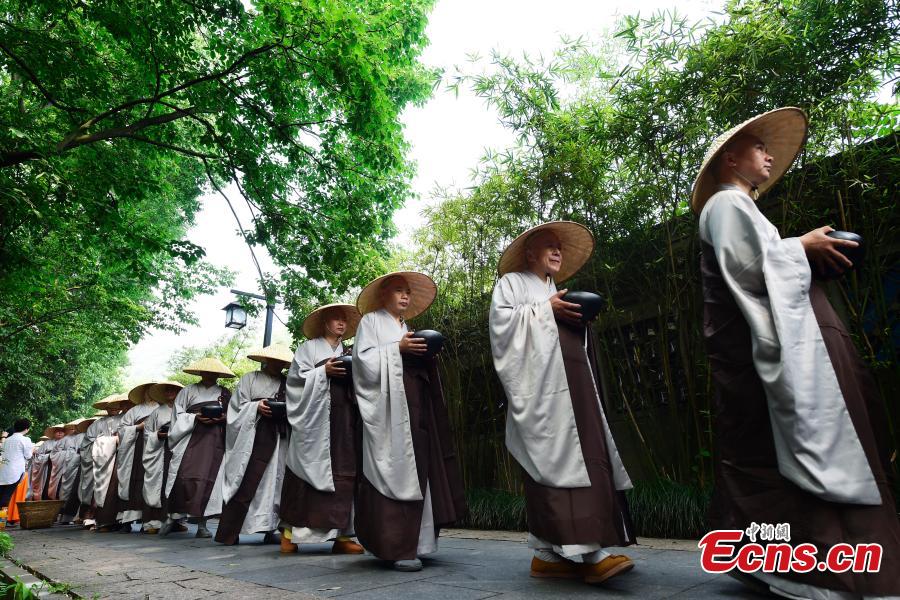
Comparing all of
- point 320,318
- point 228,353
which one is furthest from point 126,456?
point 228,353

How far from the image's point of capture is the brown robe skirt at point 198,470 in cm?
643

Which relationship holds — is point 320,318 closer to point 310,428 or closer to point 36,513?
point 310,428

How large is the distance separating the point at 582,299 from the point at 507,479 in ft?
11.9

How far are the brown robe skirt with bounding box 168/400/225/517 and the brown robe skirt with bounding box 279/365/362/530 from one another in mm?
2531

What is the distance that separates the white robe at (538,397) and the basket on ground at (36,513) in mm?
9600

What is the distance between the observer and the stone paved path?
101 inches

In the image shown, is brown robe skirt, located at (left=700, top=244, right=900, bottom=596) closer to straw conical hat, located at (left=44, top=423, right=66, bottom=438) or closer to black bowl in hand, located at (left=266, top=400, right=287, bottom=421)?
black bowl in hand, located at (left=266, top=400, right=287, bottom=421)

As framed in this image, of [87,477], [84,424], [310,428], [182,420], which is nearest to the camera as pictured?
[310,428]

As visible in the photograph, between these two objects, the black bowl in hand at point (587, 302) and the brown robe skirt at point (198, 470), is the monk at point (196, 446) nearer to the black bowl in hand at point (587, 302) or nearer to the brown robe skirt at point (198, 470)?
the brown robe skirt at point (198, 470)

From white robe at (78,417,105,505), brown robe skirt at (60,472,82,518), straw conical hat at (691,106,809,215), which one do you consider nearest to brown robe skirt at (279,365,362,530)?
straw conical hat at (691,106,809,215)

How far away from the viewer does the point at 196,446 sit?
6.66 meters

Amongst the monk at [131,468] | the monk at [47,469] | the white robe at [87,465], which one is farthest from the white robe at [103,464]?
the monk at [47,469]

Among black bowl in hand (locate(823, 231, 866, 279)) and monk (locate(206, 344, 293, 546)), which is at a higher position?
black bowl in hand (locate(823, 231, 866, 279))

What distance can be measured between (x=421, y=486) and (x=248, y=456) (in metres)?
2.54
